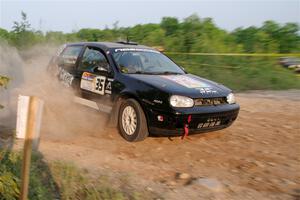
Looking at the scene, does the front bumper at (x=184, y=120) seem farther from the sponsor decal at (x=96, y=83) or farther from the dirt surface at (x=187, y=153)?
the sponsor decal at (x=96, y=83)

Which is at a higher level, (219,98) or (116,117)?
(219,98)

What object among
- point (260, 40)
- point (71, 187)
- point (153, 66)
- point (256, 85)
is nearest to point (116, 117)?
point (153, 66)

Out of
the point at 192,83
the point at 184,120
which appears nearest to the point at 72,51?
the point at 192,83

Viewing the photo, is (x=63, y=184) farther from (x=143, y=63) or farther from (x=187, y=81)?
(x=143, y=63)

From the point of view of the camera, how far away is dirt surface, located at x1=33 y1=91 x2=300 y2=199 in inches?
186

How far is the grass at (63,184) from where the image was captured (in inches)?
162

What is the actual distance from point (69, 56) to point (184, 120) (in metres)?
3.23

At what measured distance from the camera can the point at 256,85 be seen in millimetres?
14281

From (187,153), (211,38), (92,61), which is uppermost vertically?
(211,38)

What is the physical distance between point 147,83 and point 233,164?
1756 millimetres

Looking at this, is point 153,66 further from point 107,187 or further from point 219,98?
point 107,187

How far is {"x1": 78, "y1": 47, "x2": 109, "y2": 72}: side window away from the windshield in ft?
0.85

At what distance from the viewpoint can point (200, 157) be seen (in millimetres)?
5922

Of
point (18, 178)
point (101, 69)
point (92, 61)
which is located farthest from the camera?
point (92, 61)
